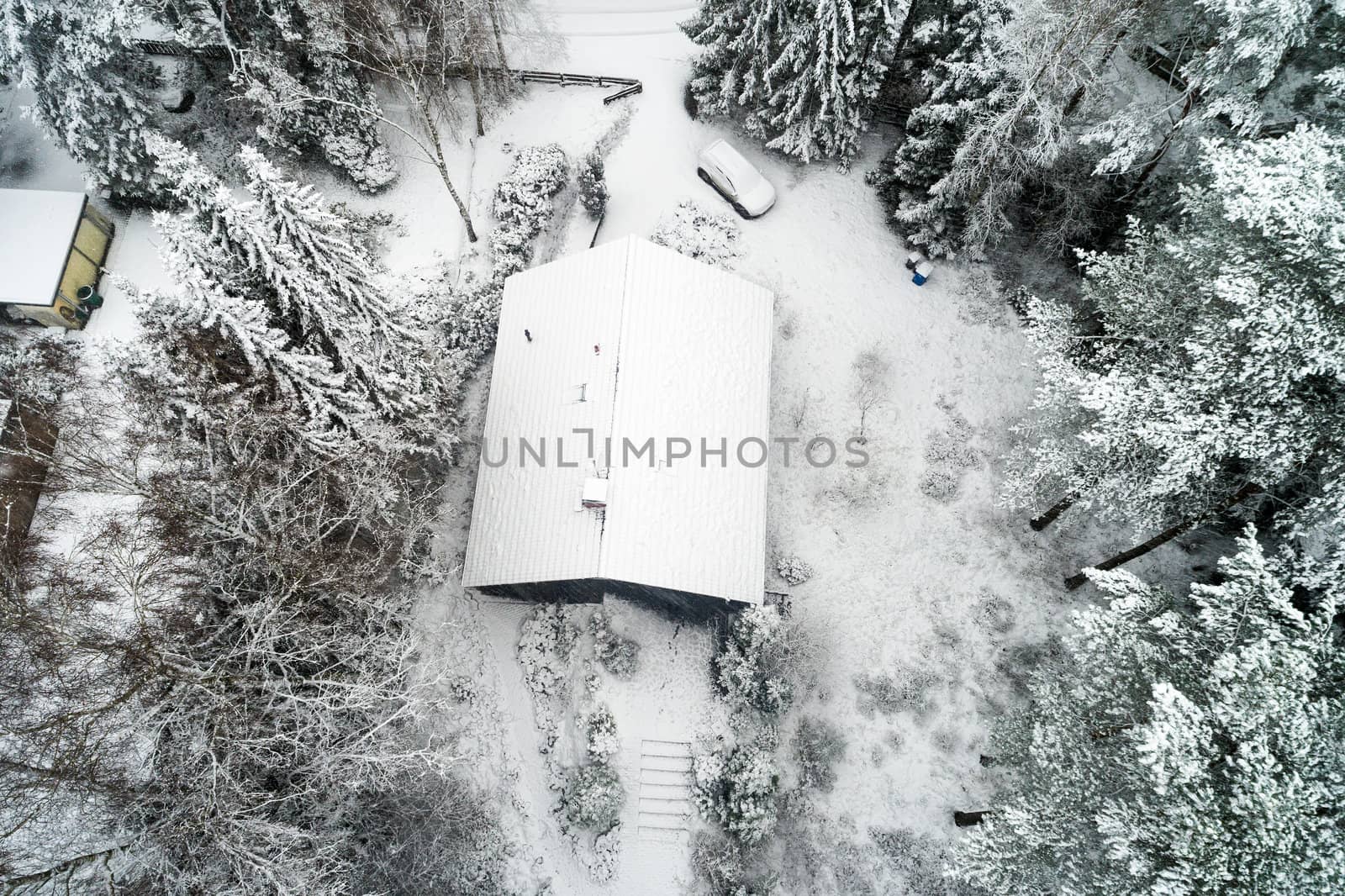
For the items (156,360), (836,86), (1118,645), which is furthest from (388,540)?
(836,86)

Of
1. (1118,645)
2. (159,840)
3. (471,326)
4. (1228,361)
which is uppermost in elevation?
(471,326)

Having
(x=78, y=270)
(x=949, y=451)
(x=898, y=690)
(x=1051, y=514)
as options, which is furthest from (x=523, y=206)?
(x=1051, y=514)

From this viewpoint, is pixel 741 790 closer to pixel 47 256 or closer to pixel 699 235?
pixel 699 235

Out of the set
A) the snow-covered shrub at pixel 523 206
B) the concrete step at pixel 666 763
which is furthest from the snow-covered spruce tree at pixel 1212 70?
the concrete step at pixel 666 763

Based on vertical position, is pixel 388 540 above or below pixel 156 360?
below

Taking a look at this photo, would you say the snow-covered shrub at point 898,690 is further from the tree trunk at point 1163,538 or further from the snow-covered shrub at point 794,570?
the tree trunk at point 1163,538

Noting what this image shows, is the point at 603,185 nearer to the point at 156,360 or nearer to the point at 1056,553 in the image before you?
the point at 156,360
